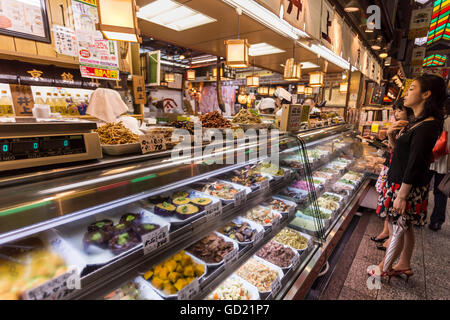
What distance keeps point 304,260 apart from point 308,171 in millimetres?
1072

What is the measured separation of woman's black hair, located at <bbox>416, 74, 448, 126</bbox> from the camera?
235cm

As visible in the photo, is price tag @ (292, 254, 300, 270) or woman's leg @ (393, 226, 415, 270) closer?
price tag @ (292, 254, 300, 270)

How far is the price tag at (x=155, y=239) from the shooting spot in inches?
53.9

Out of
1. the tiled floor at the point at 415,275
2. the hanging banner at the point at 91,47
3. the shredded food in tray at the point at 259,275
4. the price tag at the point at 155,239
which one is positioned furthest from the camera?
the hanging banner at the point at 91,47

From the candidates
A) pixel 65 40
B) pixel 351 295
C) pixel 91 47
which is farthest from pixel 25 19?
pixel 351 295

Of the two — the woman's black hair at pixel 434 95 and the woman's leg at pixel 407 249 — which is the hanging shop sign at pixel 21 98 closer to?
the woman's black hair at pixel 434 95

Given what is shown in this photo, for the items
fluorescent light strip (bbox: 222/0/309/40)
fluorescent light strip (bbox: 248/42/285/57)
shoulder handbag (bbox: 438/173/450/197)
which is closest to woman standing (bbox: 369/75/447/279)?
shoulder handbag (bbox: 438/173/450/197)

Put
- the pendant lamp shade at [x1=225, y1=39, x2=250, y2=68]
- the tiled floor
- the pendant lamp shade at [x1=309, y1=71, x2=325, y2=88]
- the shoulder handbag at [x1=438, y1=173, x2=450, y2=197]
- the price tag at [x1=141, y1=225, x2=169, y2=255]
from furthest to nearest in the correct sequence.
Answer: the pendant lamp shade at [x1=309, y1=71, x2=325, y2=88] < the pendant lamp shade at [x1=225, y1=39, x2=250, y2=68] < the shoulder handbag at [x1=438, y1=173, x2=450, y2=197] < the tiled floor < the price tag at [x1=141, y1=225, x2=169, y2=255]

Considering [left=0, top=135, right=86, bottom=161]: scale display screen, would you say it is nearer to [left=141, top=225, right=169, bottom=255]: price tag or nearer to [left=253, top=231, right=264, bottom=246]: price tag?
[left=141, top=225, right=169, bottom=255]: price tag

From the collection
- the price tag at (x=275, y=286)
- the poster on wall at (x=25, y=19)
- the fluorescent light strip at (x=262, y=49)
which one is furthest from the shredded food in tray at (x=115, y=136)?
the fluorescent light strip at (x=262, y=49)

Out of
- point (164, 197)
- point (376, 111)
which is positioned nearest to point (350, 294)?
point (164, 197)

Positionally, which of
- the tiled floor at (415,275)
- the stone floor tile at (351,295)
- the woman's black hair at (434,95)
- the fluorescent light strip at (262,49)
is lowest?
the tiled floor at (415,275)

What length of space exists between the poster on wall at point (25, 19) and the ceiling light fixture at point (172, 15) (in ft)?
6.08

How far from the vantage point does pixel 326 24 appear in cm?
458
